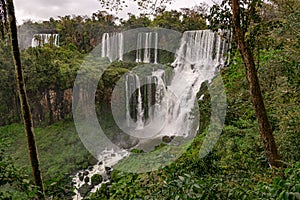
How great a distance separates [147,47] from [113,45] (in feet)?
7.45

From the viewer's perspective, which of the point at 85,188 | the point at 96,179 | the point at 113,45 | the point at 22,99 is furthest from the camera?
the point at 113,45

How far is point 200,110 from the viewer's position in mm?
5656

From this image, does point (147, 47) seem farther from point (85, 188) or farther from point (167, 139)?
point (85, 188)

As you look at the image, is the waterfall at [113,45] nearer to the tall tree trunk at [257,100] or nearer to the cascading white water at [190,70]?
the cascading white water at [190,70]

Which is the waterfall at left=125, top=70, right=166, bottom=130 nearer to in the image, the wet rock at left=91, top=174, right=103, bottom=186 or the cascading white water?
the cascading white water

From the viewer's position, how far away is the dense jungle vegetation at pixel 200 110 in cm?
157

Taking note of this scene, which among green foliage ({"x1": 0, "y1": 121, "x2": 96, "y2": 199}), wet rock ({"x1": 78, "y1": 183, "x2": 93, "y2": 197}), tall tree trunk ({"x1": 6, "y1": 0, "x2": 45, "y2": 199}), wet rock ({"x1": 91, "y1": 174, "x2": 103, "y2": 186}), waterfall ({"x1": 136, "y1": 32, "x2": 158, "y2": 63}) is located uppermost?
waterfall ({"x1": 136, "y1": 32, "x2": 158, "y2": 63})

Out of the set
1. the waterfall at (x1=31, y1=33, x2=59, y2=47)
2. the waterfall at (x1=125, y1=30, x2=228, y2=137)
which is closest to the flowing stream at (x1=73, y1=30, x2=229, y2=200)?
the waterfall at (x1=125, y1=30, x2=228, y2=137)

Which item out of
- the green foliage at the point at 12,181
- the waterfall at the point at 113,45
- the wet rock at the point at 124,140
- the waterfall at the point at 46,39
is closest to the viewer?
the green foliage at the point at 12,181

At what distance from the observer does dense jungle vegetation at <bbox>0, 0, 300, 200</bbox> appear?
5.15ft

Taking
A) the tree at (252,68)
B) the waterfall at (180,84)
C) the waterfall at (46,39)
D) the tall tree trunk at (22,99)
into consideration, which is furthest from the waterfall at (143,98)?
the tall tree trunk at (22,99)

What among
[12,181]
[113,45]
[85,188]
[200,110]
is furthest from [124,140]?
[12,181]

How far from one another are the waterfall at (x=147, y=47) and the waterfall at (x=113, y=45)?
1.07m

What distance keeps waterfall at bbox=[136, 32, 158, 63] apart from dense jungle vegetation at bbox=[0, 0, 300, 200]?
0.52 meters
